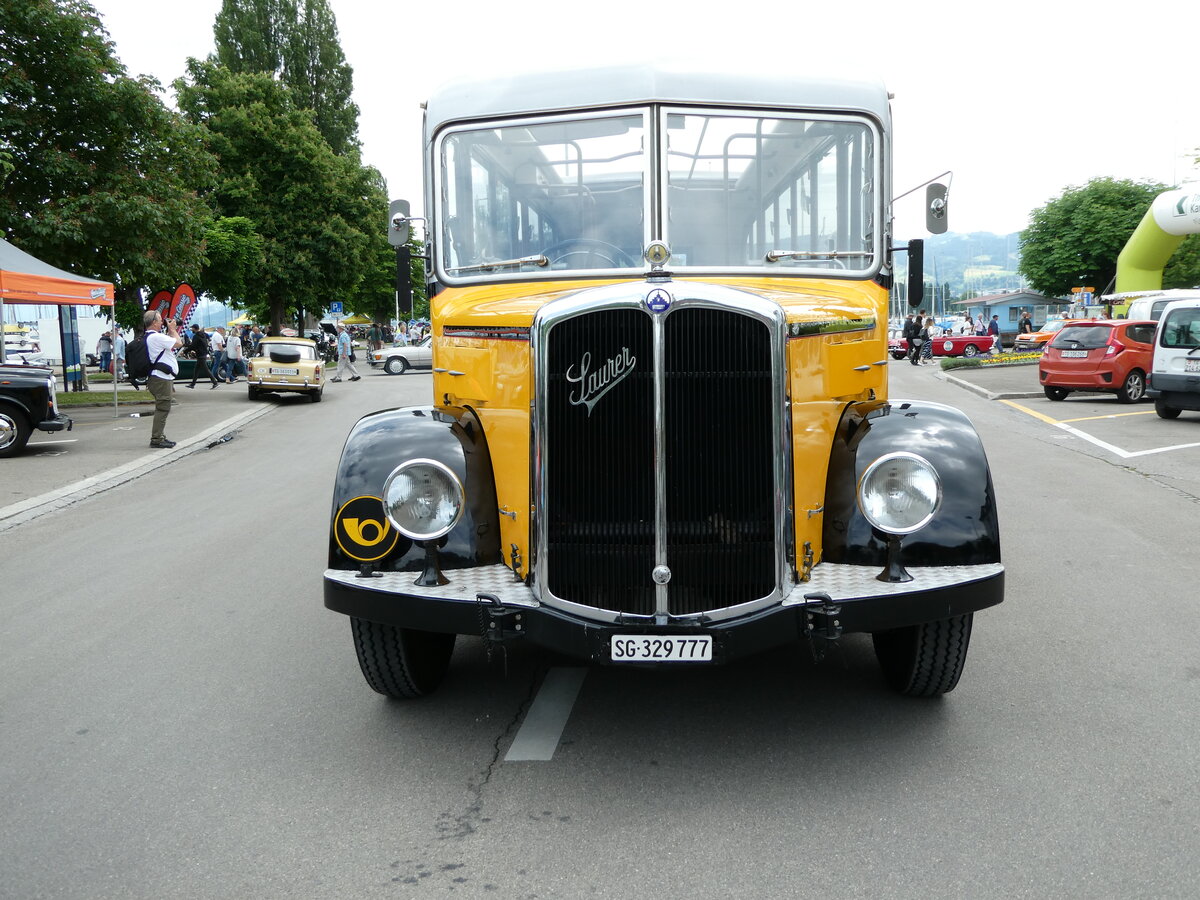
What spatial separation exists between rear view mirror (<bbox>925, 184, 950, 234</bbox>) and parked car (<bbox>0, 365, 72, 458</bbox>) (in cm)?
1248

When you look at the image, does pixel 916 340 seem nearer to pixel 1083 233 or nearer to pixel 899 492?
pixel 1083 233

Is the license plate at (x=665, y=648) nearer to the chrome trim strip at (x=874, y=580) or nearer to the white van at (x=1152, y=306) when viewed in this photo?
the chrome trim strip at (x=874, y=580)

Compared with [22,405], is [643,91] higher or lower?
higher

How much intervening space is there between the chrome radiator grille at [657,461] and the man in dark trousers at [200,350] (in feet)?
92.6

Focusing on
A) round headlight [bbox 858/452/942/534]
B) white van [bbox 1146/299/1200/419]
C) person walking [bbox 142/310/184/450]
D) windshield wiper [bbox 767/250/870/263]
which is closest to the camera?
round headlight [bbox 858/452/942/534]

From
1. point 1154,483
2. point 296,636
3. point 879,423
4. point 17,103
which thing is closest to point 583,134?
point 879,423

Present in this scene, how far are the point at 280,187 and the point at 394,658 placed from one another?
40.9m

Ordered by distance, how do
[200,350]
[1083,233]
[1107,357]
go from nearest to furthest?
[1107,357]
[200,350]
[1083,233]

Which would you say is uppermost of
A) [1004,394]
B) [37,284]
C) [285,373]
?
[37,284]

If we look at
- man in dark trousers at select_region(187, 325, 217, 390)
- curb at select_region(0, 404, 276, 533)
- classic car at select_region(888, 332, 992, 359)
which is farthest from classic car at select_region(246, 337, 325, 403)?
classic car at select_region(888, 332, 992, 359)

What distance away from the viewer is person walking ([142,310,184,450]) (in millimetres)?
14500

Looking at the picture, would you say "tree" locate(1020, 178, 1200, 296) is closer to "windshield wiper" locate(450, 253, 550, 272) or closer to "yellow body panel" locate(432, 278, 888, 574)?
"yellow body panel" locate(432, 278, 888, 574)

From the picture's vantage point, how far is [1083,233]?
61.2 meters

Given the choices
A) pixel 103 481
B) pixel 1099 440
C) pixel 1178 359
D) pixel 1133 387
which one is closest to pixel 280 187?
pixel 103 481
